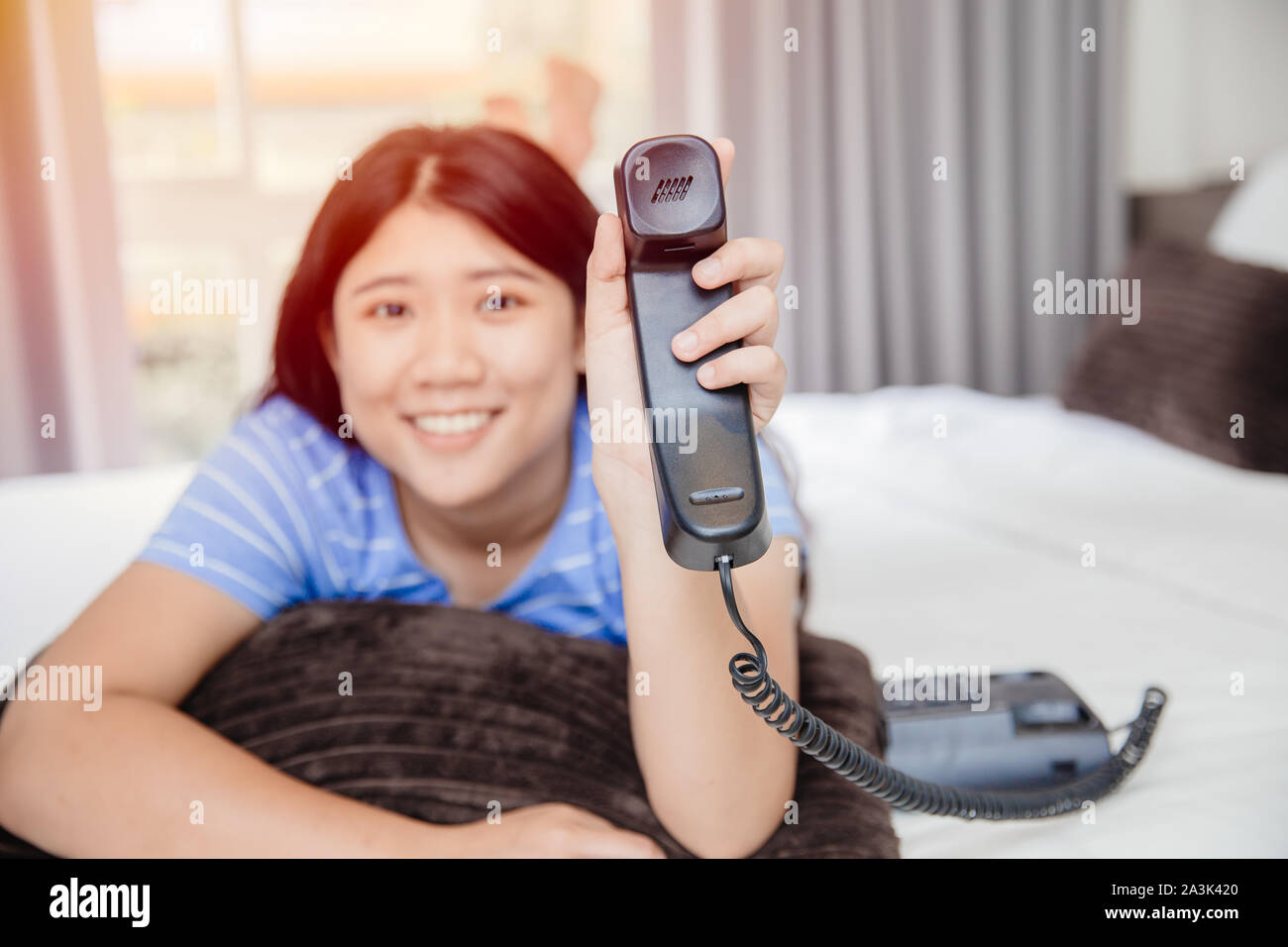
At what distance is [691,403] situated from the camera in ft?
1.83

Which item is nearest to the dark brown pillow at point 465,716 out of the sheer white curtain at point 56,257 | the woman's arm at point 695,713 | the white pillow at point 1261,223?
the woman's arm at point 695,713

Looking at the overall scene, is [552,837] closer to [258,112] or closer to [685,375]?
[685,375]

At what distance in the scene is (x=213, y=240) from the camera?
285 cm

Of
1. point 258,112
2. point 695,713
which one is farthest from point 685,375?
point 258,112

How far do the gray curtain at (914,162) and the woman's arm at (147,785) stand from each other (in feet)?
7.67

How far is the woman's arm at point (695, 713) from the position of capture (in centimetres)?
64

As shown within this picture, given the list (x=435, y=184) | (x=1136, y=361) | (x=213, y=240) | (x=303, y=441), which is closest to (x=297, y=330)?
(x=303, y=441)

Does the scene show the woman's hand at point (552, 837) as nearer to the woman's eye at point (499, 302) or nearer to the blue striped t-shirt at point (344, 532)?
the blue striped t-shirt at point (344, 532)

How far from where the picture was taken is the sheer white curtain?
2.49m

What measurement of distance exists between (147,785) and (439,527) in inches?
14.2

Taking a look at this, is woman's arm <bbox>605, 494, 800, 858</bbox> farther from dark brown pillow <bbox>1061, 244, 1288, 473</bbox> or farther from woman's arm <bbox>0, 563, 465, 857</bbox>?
dark brown pillow <bbox>1061, 244, 1288, 473</bbox>

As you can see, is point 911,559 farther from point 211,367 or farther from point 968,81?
point 211,367

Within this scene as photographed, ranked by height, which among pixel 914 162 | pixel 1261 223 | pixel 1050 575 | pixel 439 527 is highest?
pixel 914 162
